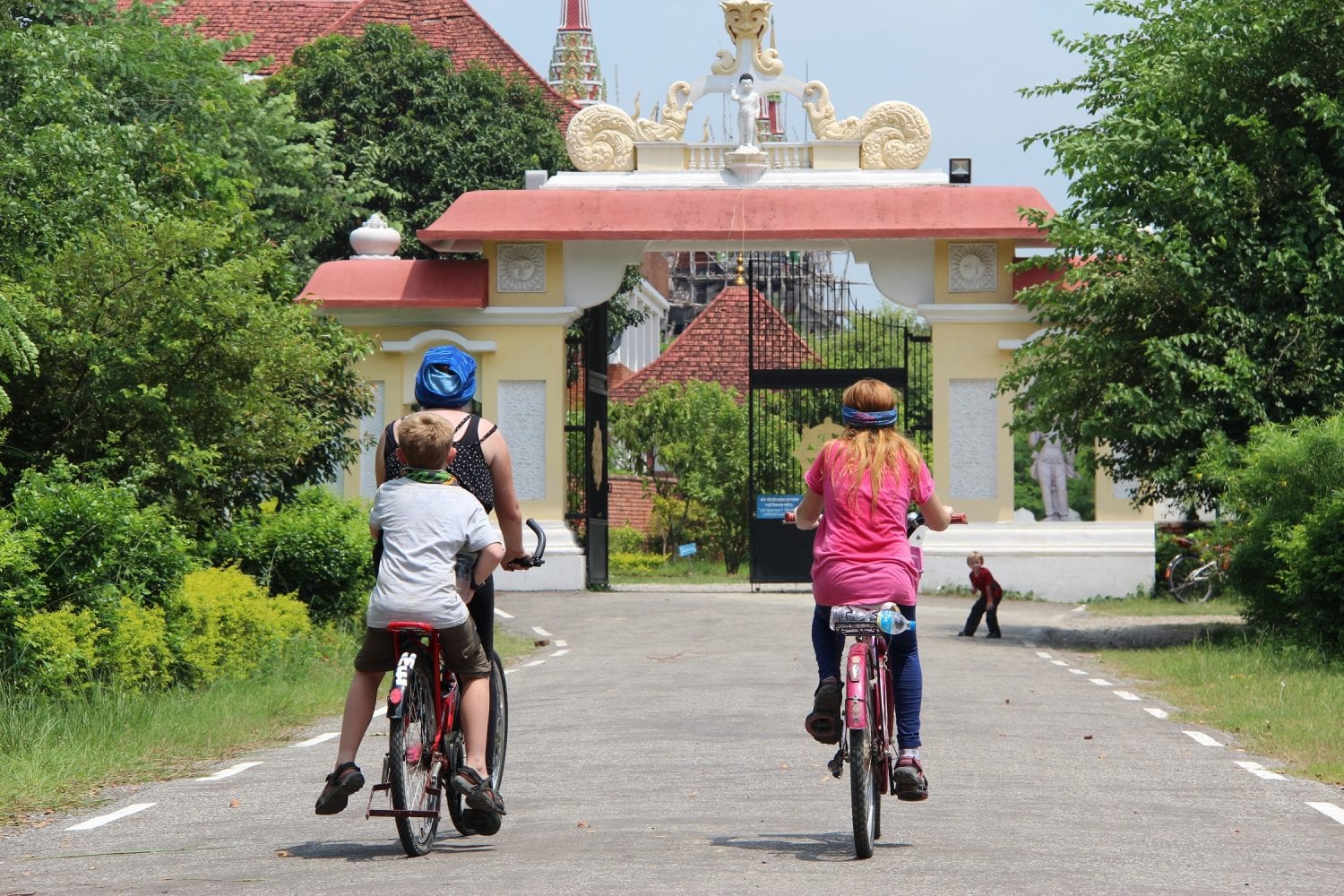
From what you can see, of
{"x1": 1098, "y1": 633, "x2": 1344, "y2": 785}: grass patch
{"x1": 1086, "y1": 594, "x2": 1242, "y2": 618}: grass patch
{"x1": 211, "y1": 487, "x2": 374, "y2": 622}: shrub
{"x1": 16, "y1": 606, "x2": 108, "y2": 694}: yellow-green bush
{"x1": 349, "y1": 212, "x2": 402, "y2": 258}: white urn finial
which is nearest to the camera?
{"x1": 1098, "y1": 633, "x2": 1344, "y2": 785}: grass patch

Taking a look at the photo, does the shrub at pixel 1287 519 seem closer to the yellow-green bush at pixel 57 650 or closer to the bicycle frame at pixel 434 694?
the yellow-green bush at pixel 57 650

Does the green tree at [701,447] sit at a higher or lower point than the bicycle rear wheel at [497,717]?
higher

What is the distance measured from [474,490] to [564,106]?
4726 cm

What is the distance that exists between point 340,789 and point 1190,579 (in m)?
22.7

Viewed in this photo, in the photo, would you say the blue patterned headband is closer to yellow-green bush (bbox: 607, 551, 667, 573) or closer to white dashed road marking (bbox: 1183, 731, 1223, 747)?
white dashed road marking (bbox: 1183, 731, 1223, 747)

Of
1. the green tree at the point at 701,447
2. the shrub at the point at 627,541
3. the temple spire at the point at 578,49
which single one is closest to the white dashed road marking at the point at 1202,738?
the green tree at the point at 701,447

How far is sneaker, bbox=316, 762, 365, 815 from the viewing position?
7.10 meters

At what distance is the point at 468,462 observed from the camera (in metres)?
7.73

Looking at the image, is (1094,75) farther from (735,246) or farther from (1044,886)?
(1044,886)

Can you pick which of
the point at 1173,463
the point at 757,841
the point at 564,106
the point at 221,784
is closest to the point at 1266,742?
the point at 757,841

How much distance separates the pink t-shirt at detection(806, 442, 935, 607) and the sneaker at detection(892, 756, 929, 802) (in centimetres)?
62

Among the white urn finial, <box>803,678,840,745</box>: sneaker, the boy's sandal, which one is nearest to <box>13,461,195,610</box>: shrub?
the boy's sandal

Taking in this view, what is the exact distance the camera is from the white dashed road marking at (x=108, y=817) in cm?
847

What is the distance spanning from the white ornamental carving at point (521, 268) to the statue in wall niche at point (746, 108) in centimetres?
341
